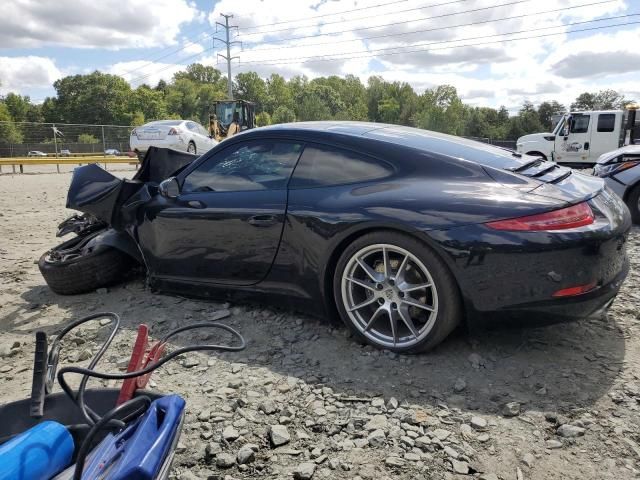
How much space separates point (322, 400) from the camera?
2625 mm

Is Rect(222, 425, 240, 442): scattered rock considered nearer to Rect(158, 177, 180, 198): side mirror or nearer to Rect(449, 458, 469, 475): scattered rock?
Rect(449, 458, 469, 475): scattered rock

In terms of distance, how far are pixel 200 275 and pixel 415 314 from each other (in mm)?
1647

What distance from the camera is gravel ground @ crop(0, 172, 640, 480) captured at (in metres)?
2.14

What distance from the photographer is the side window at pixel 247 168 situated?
3514 mm

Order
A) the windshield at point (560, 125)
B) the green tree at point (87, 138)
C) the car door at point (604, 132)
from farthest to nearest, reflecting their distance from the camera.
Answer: the green tree at point (87, 138)
the windshield at point (560, 125)
the car door at point (604, 132)

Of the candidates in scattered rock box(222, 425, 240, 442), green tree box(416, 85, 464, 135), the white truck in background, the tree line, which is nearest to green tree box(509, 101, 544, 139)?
the tree line

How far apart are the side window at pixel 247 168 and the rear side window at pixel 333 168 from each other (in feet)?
0.31

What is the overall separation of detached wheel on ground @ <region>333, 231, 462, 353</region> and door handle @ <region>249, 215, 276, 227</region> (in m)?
0.57

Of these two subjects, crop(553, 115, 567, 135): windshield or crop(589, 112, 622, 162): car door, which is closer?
crop(589, 112, 622, 162): car door

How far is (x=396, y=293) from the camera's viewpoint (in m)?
2.98

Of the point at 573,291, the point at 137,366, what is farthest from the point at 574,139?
the point at 137,366

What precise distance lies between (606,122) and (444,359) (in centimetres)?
1869

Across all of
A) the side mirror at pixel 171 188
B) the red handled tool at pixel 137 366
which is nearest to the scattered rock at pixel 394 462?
the red handled tool at pixel 137 366

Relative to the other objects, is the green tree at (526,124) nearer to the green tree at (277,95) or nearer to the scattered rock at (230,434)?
Result: the green tree at (277,95)
